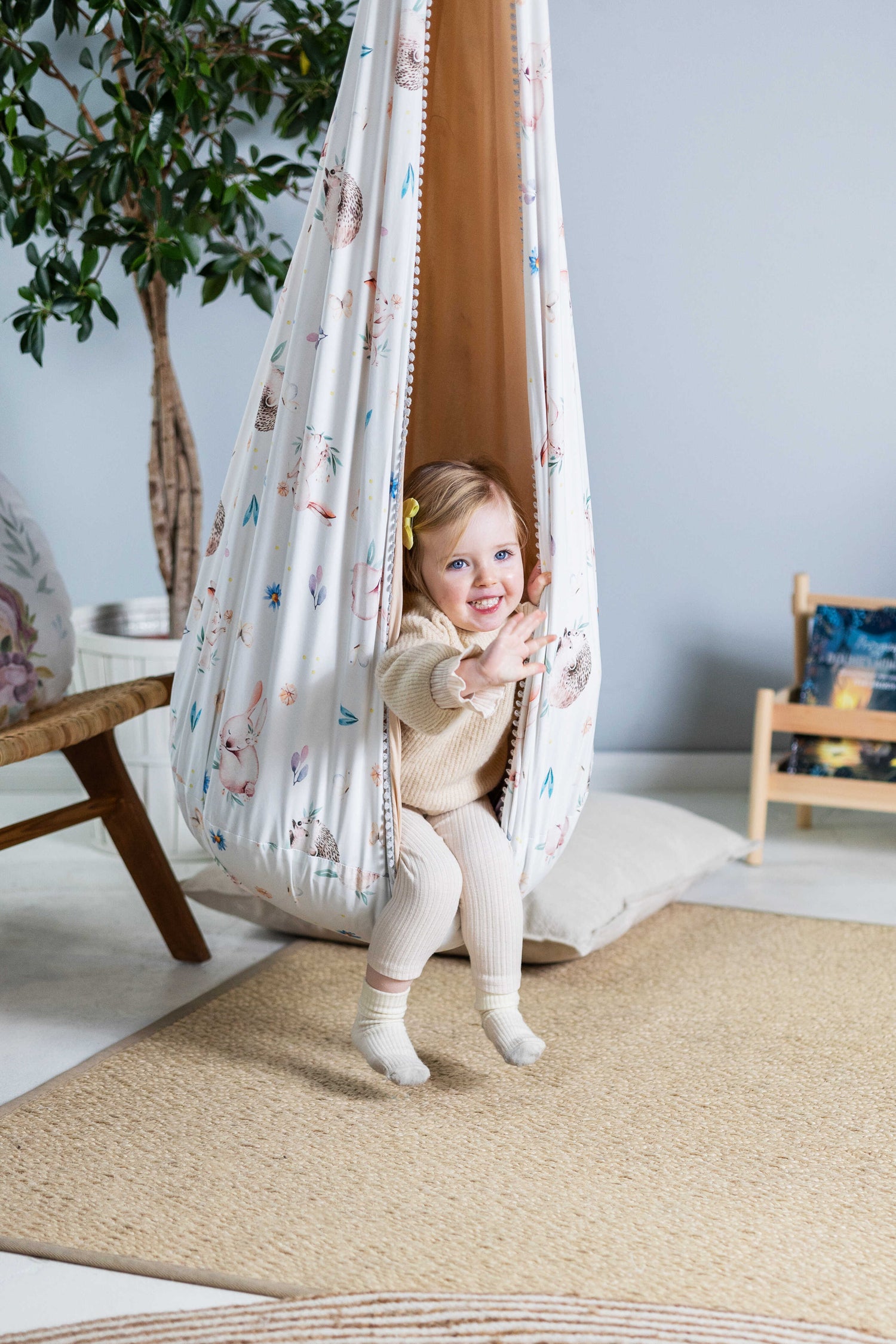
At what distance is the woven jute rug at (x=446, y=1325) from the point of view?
2.88ft

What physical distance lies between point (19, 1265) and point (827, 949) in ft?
3.85

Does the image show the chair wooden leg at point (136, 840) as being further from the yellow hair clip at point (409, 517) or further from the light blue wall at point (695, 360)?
the light blue wall at point (695, 360)

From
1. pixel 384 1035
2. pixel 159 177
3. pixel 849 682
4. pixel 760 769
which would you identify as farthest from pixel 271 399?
pixel 849 682

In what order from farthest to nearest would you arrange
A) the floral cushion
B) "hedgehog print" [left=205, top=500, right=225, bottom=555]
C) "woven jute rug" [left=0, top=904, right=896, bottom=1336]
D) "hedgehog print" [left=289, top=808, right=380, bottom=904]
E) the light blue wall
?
1. the light blue wall
2. the floral cushion
3. "hedgehog print" [left=205, top=500, right=225, bottom=555]
4. "hedgehog print" [left=289, top=808, right=380, bottom=904]
5. "woven jute rug" [left=0, top=904, right=896, bottom=1336]

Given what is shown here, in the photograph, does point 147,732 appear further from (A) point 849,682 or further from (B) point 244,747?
(A) point 849,682

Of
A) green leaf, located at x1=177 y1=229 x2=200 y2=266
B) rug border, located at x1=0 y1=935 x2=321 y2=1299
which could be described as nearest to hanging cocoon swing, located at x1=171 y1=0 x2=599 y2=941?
rug border, located at x1=0 y1=935 x2=321 y2=1299

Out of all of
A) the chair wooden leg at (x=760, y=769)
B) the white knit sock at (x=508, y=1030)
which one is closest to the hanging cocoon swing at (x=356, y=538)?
the white knit sock at (x=508, y=1030)

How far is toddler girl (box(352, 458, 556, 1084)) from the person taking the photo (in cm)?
122

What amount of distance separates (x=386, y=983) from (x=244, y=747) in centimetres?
29

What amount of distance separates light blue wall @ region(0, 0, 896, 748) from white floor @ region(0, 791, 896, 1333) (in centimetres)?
42

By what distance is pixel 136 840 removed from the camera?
1.63 m

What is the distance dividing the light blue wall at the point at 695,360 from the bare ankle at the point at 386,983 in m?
1.41

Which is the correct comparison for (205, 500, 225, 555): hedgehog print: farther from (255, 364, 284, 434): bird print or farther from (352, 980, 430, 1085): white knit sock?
(352, 980, 430, 1085): white knit sock

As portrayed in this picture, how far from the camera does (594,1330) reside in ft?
2.90
